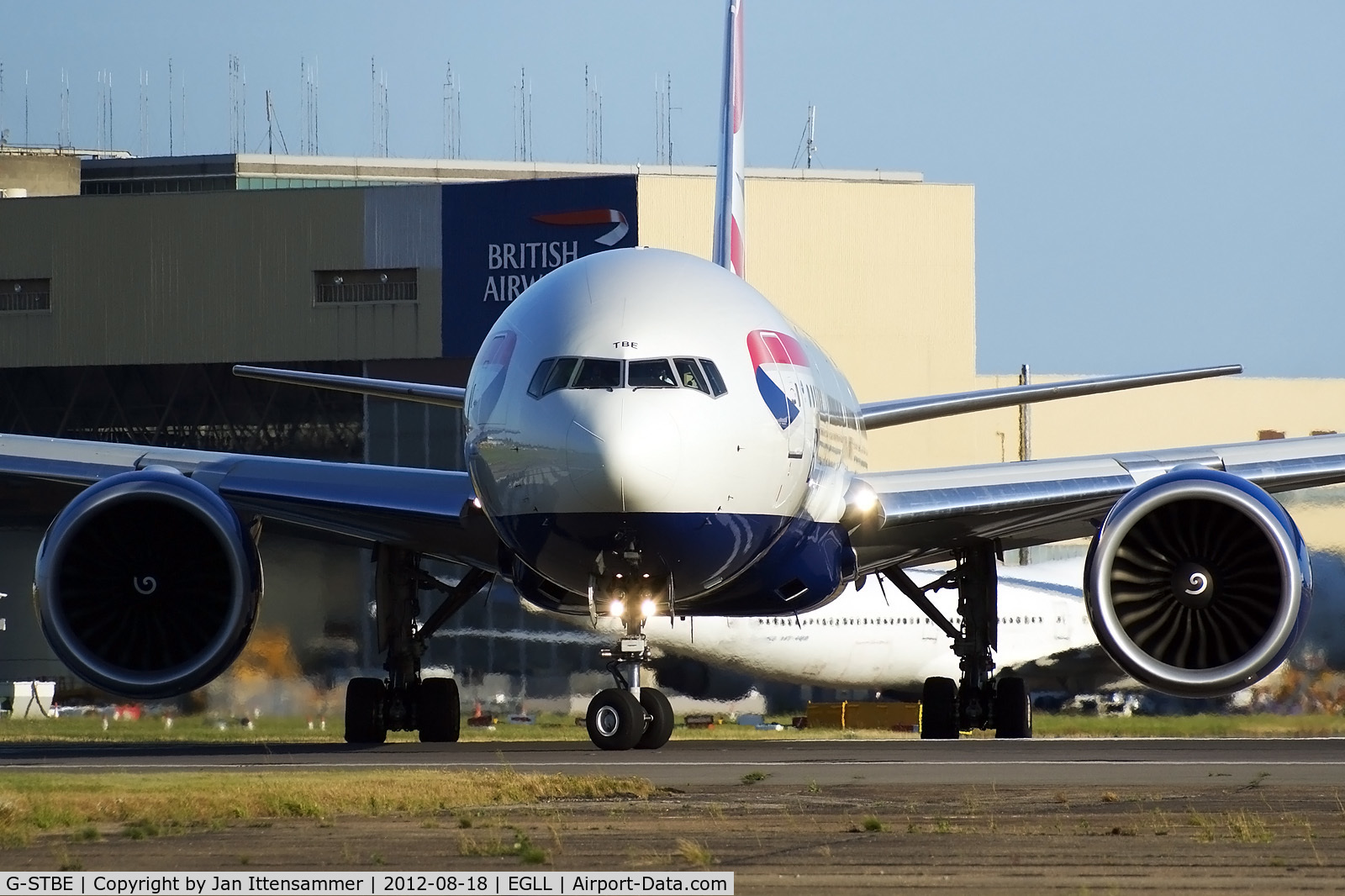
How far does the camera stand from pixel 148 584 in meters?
17.3

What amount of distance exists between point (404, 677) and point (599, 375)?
6.93 meters

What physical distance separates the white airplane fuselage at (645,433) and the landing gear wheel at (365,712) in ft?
13.0

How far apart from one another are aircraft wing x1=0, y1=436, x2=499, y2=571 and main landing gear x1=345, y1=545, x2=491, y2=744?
Answer: 0.74 metres

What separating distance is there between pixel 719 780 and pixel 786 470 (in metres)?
3.32

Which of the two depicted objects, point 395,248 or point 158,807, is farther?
point 395,248

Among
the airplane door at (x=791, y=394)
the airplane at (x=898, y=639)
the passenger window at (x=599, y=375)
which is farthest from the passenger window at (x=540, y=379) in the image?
the airplane at (x=898, y=639)

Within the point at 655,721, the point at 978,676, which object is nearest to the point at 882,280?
the point at 978,676

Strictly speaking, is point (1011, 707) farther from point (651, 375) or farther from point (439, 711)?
point (651, 375)

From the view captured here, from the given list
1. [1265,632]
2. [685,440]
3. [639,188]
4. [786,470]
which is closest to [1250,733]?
[1265,632]

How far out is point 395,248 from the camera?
42.0 m

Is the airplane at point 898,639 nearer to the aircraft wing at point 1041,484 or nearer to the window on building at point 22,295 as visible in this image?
the aircraft wing at point 1041,484

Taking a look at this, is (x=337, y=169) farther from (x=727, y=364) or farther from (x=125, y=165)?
(x=727, y=364)

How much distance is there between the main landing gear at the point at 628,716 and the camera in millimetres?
17359

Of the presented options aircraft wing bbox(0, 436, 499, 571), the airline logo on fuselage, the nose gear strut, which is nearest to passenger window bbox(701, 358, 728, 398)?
the airline logo on fuselage
